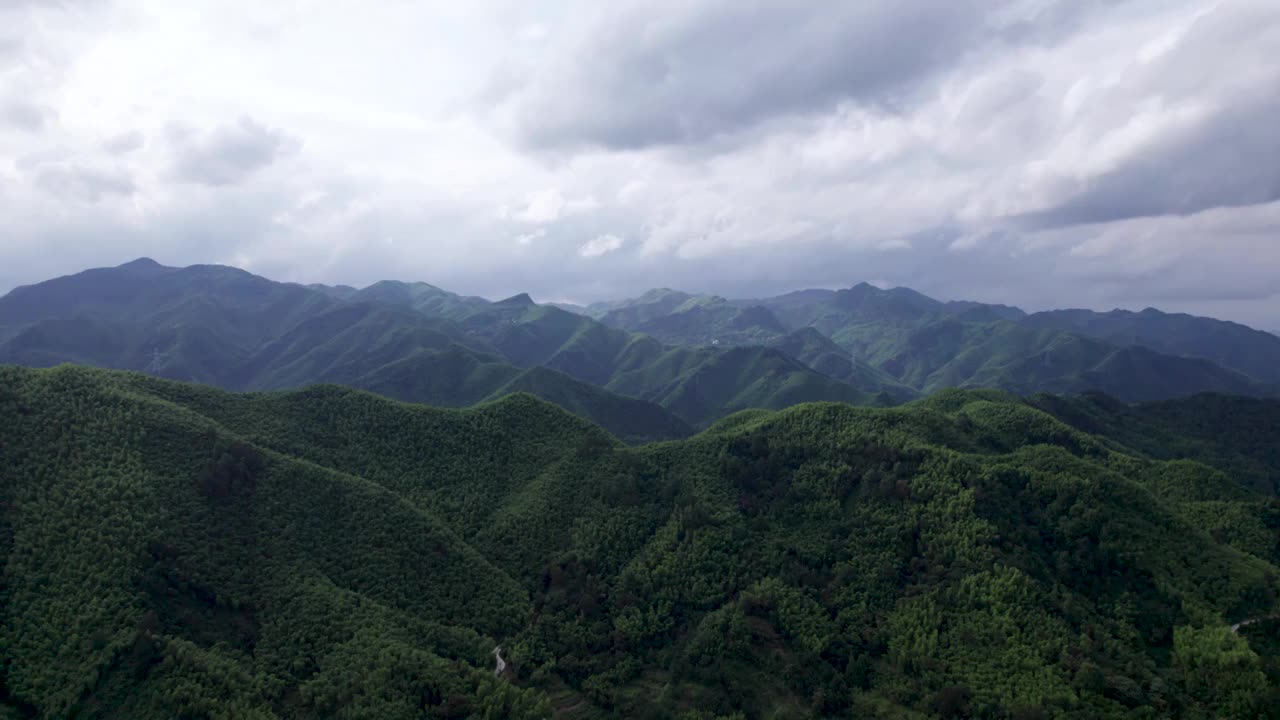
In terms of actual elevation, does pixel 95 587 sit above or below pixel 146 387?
below

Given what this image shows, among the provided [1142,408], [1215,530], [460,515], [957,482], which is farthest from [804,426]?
[1142,408]

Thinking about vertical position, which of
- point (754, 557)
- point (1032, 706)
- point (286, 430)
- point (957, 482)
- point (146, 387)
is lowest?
point (1032, 706)

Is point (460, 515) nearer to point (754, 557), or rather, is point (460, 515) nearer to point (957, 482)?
point (754, 557)

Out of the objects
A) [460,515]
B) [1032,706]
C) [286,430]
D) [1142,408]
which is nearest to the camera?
[1032,706]

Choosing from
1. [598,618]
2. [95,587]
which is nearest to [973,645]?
[598,618]

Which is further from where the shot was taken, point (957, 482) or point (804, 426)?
point (804, 426)

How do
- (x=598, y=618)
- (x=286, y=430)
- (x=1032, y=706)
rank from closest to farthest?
(x=1032, y=706), (x=598, y=618), (x=286, y=430)
